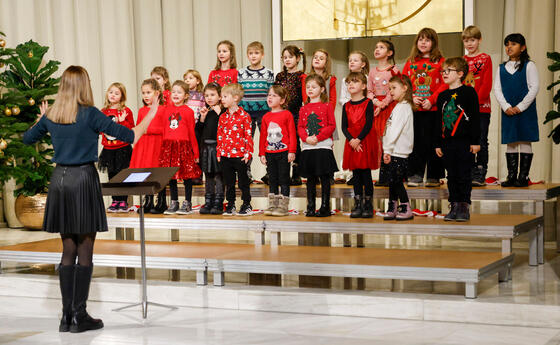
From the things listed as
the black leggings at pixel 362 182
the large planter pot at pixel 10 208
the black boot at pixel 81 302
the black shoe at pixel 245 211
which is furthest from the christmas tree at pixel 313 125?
the large planter pot at pixel 10 208

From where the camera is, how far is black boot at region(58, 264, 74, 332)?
4.39 metres

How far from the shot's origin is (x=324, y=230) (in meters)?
5.69

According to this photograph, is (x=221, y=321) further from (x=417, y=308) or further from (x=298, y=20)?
(x=298, y=20)

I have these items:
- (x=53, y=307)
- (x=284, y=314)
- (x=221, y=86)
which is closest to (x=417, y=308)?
(x=284, y=314)

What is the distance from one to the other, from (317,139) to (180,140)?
4.25 feet

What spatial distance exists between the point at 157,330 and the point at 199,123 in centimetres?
279

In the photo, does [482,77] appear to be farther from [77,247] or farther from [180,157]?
[77,247]

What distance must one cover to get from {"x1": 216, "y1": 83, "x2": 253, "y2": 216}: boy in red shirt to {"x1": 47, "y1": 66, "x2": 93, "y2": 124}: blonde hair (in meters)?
1.96

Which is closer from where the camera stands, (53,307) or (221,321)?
(221,321)

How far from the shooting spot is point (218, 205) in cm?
642

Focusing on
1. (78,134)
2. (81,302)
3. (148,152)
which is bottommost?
(81,302)

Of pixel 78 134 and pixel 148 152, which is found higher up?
pixel 78 134

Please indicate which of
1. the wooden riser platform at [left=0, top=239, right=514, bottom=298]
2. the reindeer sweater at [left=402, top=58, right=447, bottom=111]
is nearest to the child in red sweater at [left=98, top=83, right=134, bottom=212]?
the wooden riser platform at [left=0, top=239, right=514, bottom=298]

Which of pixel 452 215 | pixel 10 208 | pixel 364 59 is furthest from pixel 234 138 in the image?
pixel 10 208
